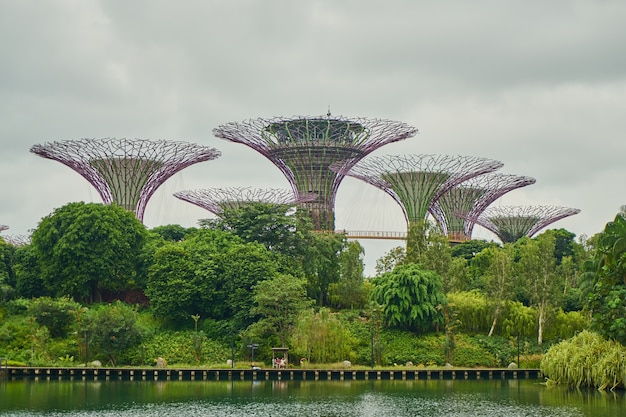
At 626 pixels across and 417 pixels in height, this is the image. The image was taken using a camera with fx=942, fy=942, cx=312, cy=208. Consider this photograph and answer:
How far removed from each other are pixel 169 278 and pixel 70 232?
690 cm

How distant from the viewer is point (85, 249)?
5647 centimetres

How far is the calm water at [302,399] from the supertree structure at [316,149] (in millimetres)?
27125

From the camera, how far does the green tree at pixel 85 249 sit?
5628 centimetres

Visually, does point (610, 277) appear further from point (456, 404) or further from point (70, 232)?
point (70, 232)

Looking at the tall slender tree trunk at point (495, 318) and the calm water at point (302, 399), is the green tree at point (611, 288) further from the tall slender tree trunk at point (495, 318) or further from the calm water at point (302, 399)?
the tall slender tree trunk at point (495, 318)

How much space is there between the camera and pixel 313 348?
49750mm

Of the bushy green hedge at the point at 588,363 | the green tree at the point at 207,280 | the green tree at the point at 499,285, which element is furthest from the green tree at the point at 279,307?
the bushy green hedge at the point at 588,363

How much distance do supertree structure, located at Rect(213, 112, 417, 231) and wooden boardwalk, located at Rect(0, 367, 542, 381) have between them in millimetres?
24106

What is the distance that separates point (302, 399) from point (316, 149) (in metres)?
35.6

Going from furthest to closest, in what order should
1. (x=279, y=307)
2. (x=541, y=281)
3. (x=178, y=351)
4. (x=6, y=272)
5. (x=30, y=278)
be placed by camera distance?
1. (x=6, y=272)
2. (x=30, y=278)
3. (x=541, y=281)
4. (x=178, y=351)
5. (x=279, y=307)

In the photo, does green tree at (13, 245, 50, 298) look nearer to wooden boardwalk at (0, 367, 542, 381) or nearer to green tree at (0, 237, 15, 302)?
green tree at (0, 237, 15, 302)

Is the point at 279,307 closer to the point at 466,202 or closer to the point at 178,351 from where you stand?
the point at 178,351

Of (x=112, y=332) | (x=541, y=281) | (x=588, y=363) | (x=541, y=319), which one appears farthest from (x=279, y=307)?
(x=588, y=363)

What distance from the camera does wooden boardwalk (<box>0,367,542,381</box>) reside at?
155 ft
